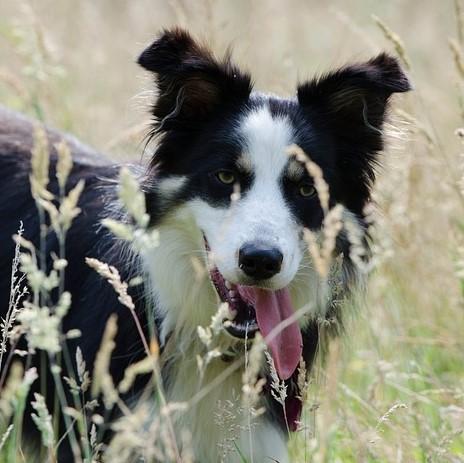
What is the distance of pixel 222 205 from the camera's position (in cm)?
364

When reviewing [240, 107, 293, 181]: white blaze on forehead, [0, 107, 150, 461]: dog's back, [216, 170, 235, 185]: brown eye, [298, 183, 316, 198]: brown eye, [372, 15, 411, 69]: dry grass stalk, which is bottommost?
[0, 107, 150, 461]: dog's back

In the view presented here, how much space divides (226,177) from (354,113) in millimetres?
696

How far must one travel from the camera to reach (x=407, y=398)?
432 cm

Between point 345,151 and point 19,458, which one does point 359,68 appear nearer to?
point 345,151

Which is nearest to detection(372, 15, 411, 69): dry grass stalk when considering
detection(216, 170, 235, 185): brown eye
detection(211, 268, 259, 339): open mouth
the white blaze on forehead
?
the white blaze on forehead

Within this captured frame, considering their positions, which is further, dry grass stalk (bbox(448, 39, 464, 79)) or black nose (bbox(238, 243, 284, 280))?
dry grass stalk (bbox(448, 39, 464, 79))

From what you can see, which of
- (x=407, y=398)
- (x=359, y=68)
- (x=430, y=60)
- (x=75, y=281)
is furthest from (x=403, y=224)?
(x=430, y=60)

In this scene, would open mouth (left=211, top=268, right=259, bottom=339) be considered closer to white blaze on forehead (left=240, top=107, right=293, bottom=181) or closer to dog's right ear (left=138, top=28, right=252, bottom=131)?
white blaze on forehead (left=240, top=107, right=293, bottom=181)

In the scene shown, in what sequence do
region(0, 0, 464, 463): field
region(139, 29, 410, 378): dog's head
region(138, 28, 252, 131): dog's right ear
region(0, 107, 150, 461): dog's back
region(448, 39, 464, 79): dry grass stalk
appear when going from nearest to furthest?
region(0, 0, 464, 463): field → region(139, 29, 410, 378): dog's head → region(448, 39, 464, 79): dry grass stalk → region(138, 28, 252, 131): dog's right ear → region(0, 107, 150, 461): dog's back

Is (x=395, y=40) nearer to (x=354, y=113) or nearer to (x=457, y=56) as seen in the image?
(x=457, y=56)

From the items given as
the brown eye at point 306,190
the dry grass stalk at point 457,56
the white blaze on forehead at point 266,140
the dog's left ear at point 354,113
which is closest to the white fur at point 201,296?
the white blaze on forehead at point 266,140

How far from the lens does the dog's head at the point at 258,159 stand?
3.39 m

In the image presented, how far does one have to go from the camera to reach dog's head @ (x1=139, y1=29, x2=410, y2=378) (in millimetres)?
3389

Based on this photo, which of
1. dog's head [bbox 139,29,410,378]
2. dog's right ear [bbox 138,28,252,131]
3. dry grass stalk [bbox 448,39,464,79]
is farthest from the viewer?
dog's right ear [bbox 138,28,252,131]
